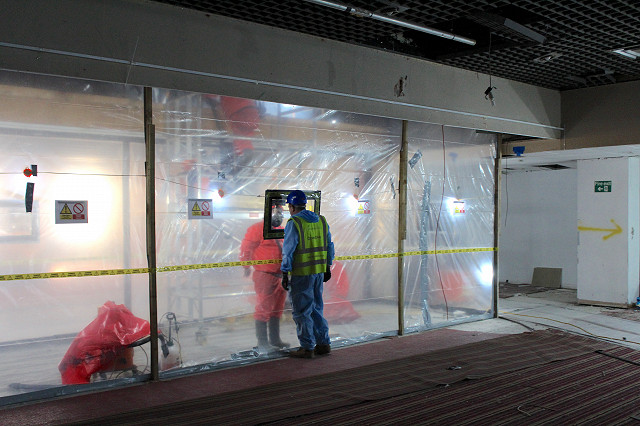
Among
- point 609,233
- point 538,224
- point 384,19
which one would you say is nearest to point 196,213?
point 384,19

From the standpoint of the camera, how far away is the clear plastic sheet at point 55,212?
12.3ft

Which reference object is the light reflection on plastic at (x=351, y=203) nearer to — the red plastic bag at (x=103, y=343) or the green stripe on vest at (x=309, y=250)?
the green stripe on vest at (x=309, y=250)

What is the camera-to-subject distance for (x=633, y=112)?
658cm

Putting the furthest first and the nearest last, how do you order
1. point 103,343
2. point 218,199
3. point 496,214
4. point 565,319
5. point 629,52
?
1. point 496,214
2. point 565,319
3. point 629,52
4. point 218,199
5. point 103,343

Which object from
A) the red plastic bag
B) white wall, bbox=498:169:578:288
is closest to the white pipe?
the red plastic bag

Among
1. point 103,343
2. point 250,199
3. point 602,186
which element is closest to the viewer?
point 103,343

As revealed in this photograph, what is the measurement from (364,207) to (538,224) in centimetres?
593

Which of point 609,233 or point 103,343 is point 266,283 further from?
point 609,233

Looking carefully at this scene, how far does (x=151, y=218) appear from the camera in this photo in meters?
4.25

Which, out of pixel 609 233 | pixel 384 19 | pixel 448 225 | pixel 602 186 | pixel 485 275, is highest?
pixel 384 19

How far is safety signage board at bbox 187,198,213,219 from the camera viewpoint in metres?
4.52

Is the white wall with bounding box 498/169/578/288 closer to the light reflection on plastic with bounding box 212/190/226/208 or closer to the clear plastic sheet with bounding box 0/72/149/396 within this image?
the light reflection on plastic with bounding box 212/190/226/208

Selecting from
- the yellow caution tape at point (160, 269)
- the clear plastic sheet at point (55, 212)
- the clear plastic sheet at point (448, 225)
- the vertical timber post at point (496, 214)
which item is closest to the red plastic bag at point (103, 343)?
the clear plastic sheet at point (55, 212)

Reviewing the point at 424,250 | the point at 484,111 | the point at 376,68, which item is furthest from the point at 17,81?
the point at 484,111
